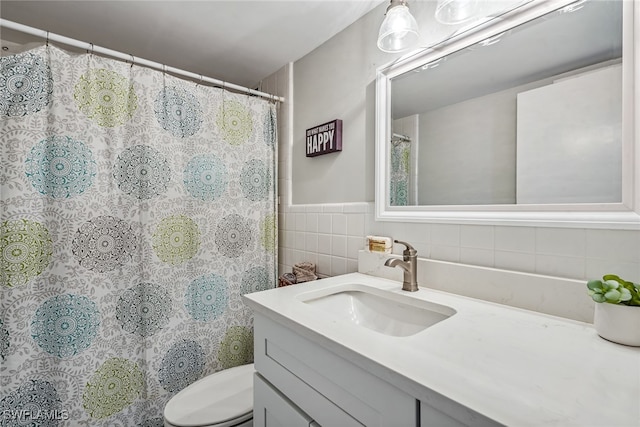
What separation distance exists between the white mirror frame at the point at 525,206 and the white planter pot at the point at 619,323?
8.5 inches

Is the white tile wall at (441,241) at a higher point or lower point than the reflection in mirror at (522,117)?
lower

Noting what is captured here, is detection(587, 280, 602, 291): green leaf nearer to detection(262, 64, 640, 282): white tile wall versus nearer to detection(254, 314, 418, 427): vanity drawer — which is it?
detection(262, 64, 640, 282): white tile wall

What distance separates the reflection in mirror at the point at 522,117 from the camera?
74cm

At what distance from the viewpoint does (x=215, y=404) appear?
114 centimetres

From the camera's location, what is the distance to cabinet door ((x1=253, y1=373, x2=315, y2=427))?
74cm

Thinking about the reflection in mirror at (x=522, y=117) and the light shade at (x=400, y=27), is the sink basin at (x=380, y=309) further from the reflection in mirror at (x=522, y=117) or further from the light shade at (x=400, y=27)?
the light shade at (x=400, y=27)

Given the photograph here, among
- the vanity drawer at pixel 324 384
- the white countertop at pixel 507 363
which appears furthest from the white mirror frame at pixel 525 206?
the vanity drawer at pixel 324 384

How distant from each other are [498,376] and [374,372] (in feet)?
0.68

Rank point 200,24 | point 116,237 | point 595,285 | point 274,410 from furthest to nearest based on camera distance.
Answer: point 200,24 → point 116,237 → point 274,410 → point 595,285

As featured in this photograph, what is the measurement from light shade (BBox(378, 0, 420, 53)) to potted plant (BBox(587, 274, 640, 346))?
91 cm

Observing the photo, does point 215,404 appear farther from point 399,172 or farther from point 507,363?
point 399,172

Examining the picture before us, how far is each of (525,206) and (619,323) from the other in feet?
1.15

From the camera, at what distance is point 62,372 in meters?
1.18

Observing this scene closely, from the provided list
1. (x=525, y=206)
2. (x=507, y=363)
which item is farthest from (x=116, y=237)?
(x=525, y=206)
